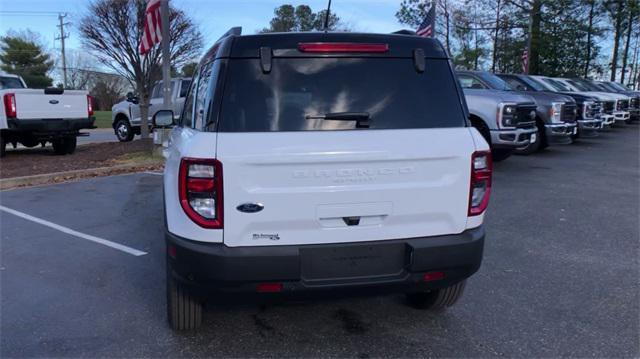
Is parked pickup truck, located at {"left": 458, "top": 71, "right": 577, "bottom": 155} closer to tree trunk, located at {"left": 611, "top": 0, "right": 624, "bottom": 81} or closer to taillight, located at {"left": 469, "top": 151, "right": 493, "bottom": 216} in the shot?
taillight, located at {"left": 469, "top": 151, "right": 493, "bottom": 216}

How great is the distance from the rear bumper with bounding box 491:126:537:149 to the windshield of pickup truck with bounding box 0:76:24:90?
37.0 ft

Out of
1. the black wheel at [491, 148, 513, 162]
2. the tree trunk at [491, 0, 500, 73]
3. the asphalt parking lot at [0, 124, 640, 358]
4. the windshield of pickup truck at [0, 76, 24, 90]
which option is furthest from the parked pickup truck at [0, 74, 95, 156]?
the tree trunk at [491, 0, 500, 73]

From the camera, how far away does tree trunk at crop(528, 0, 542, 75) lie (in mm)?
30281

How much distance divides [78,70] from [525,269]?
62.4m

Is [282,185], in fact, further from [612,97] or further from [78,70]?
[78,70]

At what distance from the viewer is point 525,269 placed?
14.9 ft

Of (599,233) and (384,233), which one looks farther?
(599,233)

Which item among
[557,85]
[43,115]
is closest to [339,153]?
[43,115]

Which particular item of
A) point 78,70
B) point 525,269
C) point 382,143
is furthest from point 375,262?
point 78,70

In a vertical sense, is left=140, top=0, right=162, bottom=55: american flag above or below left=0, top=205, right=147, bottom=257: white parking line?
above

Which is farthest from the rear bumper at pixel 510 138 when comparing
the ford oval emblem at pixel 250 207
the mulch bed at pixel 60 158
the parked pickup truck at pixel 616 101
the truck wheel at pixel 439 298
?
the parked pickup truck at pixel 616 101

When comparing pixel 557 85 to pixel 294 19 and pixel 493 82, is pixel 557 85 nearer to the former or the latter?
pixel 493 82

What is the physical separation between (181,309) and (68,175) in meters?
6.99

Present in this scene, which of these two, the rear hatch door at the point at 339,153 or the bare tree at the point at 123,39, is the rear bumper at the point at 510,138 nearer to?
the rear hatch door at the point at 339,153
